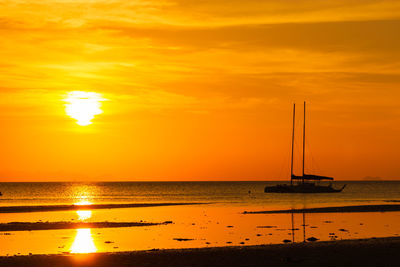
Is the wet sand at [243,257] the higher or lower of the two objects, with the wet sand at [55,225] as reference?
→ lower

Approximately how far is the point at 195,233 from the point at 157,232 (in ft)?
10.5

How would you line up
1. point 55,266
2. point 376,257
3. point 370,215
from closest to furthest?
point 55,266, point 376,257, point 370,215

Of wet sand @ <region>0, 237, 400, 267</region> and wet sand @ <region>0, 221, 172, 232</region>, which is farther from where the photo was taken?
wet sand @ <region>0, 221, 172, 232</region>

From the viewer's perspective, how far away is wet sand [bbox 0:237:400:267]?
33281 mm

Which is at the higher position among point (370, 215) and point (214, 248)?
point (370, 215)

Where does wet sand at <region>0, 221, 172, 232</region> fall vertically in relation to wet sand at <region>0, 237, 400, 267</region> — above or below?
above

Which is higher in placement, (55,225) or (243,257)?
(55,225)

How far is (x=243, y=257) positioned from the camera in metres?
35.5

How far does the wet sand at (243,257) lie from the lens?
33.3 metres

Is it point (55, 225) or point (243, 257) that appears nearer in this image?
point (243, 257)

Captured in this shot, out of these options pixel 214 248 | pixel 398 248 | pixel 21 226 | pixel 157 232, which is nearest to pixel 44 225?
pixel 21 226

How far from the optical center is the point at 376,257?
115 feet

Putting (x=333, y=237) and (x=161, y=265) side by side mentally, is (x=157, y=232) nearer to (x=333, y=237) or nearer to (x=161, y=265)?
(x=333, y=237)

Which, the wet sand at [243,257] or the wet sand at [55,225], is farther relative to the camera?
the wet sand at [55,225]
